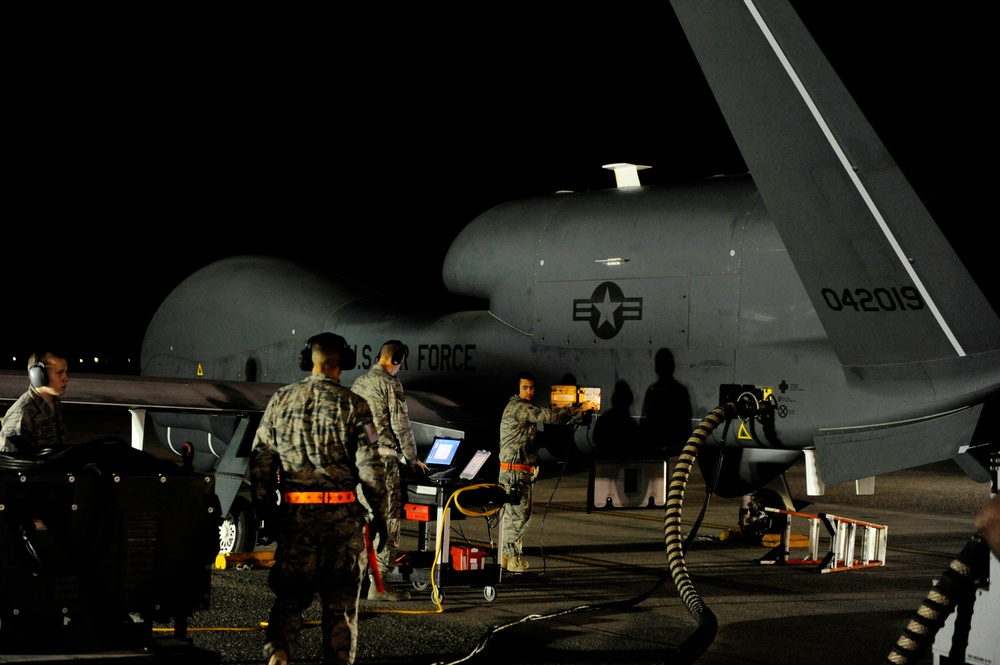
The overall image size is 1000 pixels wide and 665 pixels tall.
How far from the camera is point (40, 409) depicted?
827cm

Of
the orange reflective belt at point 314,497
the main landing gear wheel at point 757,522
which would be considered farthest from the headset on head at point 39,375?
the main landing gear wheel at point 757,522

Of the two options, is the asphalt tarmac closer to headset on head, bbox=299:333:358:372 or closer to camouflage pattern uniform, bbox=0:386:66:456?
camouflage pattern uniform, bbox=0:386:66:456

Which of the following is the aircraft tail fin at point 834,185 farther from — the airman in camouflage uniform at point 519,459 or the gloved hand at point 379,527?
the airman in camouflage uniform at point 519,459

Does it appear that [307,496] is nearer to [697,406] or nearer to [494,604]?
[494,604]

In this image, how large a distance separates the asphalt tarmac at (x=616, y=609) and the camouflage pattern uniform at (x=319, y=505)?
0.60 metres

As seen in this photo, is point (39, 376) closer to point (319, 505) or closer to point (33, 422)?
point (33, 422)

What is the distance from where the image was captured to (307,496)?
21.0ft

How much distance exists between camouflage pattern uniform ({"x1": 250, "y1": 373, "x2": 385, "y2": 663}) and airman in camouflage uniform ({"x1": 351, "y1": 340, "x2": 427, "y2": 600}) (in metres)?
2.86

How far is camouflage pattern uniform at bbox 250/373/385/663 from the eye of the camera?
20.7 feet

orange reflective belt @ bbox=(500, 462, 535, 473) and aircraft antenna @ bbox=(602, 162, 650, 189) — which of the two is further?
aircraft antenna @ bbox=(602, 162, 650, 189)

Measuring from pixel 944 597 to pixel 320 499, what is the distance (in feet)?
11.3

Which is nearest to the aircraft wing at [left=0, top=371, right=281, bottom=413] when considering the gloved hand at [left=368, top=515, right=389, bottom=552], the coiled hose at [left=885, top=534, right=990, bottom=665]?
the gloved hand at [left=368, top=515, right=389, bottom=552]

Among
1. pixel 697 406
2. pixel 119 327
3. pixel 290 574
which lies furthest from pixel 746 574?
pixel 119 327

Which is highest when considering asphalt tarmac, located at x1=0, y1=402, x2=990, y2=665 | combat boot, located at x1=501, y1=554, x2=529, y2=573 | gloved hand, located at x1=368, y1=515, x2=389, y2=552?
gloved hand, located at x1=368, y1=515, x2=389, y2=552
